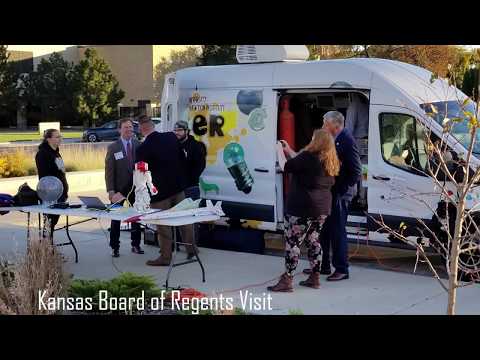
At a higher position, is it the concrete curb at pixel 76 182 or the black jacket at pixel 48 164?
the black jacket at pixel 48 164

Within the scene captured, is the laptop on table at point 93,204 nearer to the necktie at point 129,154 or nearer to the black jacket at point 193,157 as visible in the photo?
the necktie at point 129,154

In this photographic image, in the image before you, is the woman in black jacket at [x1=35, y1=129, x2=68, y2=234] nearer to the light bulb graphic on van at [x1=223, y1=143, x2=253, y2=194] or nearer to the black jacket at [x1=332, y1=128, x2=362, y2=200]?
the light bulb graphic on van at [x1=223, y1=143, x2=253, y2=194]

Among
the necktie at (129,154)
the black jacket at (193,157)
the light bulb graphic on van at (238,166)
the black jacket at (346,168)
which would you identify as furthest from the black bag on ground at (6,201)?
the black jacket at (346,168)

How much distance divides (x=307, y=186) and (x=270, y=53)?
293 cm

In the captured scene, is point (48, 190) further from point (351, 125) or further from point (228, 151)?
point (351, 125)

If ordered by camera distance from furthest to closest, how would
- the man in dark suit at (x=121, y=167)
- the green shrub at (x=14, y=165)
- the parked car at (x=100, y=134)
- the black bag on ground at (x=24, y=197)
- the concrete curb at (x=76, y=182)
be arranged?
1. the parked car at (x=100, y=134)
2. the green shrub at (x=14, y=165)
3. the concrete curb at (x=76, y=182)
4. the man in dark suit at (x=121, y=167)
5. the black bag on ground at (x=24, y=197)

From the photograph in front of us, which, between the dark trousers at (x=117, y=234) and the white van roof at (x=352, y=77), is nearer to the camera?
the white van roof at (x=352, y=77)

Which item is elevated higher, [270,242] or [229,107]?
[229,107]

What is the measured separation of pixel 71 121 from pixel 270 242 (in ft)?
153

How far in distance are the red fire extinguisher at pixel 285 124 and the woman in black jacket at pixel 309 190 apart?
7.07 feet

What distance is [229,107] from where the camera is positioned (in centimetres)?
952

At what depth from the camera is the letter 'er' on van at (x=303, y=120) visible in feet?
26.2

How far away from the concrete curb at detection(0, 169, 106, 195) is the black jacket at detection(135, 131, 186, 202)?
7879 mm
